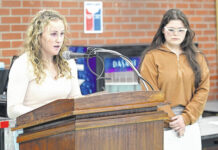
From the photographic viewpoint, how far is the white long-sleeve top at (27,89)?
8.04 feet

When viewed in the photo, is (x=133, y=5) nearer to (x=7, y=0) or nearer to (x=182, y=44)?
(x=7, y=0)

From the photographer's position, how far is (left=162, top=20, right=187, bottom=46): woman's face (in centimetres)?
320

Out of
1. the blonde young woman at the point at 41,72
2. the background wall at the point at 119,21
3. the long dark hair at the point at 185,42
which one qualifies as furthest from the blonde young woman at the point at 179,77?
the background wall at the point at 119,21

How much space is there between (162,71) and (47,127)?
4.44 feet

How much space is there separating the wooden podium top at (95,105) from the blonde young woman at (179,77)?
1.11m

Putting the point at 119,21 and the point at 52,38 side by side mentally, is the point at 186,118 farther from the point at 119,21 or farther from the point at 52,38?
the point at 119,21

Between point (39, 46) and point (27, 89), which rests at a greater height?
point (39, 46)

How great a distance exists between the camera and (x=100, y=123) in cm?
184

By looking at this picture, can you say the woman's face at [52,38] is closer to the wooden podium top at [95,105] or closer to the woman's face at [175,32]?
the wooden podium top at [95,105]

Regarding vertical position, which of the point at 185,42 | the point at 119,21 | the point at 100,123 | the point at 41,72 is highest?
the point at 119,21

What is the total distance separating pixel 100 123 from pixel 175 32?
1.53 m

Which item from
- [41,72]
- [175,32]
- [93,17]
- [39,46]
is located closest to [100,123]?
[41,72]

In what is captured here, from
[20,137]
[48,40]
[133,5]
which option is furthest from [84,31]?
[20,137]

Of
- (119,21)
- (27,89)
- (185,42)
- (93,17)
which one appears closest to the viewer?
(27,89)
